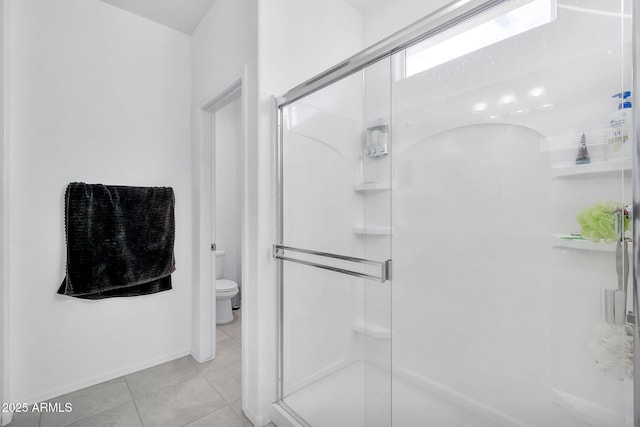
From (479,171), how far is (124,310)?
250cm


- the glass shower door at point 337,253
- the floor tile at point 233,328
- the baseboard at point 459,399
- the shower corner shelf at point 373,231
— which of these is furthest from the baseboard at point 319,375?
the floor tile at point 233,328

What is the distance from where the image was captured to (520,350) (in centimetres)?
115

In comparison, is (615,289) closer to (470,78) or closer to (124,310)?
(470,78)

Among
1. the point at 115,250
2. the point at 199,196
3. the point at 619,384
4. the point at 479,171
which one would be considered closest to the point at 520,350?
the point at 619,384

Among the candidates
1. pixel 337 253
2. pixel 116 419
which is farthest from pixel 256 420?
pixel 337 253

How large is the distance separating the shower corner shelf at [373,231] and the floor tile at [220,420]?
1287 mm

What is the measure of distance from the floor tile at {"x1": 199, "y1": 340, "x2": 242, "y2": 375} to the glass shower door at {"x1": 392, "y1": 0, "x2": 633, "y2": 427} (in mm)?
1490

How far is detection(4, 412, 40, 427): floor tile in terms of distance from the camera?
163 cm

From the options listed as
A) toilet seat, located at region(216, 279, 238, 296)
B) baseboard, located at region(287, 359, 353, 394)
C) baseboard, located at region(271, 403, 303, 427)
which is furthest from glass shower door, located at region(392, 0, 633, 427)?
toilet seat, located at region(216, 279, 238, 296)

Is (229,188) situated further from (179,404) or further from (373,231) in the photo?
(373,231)

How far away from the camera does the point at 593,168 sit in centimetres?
88

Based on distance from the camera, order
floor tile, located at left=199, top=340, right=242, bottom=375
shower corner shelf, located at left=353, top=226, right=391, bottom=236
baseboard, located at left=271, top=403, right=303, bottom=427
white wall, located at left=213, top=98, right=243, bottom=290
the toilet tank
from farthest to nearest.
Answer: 1. white wall, located at left=213, top=98, right=243, bottom=290
2. the toilet tank
3. floor tile, located at left=199, top=340, right=242, bottom=375
4. baseboard, located at left=271, top=403, right=303, bottom=427
5. shower corner shelf, located at left=353, top=226, right=391, bottom=236

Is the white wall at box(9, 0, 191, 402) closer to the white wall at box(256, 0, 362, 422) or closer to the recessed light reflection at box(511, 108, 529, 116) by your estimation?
the white wall at box(256, 0, 362, 422)

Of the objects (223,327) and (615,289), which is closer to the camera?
(615,289)
